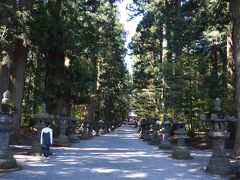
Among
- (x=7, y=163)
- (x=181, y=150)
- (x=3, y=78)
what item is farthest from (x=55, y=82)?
(x=7, y=163)

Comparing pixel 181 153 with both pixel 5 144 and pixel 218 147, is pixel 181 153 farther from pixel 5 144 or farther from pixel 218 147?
pixel 5 144

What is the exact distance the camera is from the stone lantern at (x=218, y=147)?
518 inches

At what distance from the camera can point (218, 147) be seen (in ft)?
44.8

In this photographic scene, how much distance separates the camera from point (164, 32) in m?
38.0

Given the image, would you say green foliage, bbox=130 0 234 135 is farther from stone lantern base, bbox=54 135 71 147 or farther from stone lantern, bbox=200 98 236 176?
stone lantern, bbox=200 98 236 176

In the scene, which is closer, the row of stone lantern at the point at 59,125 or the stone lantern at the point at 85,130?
the row of stone lantern at the point at 59,125

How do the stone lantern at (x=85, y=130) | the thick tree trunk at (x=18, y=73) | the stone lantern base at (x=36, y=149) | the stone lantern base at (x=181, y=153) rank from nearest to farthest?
the stone lantern base at (x=36, y=149)
the stone lantern base at (x=181, y=153)
the thick tree trunk at (x=18, y=73)
the stone lantern at (x=85, y=130)

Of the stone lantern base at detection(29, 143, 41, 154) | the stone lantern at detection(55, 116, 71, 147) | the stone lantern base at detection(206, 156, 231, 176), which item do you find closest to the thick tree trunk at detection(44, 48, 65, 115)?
the stone lantern at detection(55, 116, 71, 147)

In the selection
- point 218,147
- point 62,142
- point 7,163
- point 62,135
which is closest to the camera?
point 7,163

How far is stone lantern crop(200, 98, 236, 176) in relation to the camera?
13.1m

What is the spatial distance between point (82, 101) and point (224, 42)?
11569 millimetres

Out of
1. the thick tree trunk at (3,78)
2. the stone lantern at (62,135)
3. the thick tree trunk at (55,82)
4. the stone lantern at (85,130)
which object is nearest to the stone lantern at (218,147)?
the thick tree trunk at (3,78)

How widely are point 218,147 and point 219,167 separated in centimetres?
77

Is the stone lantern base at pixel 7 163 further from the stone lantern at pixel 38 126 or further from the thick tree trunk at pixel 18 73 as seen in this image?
the thick tree trunk at pixel 18 73
